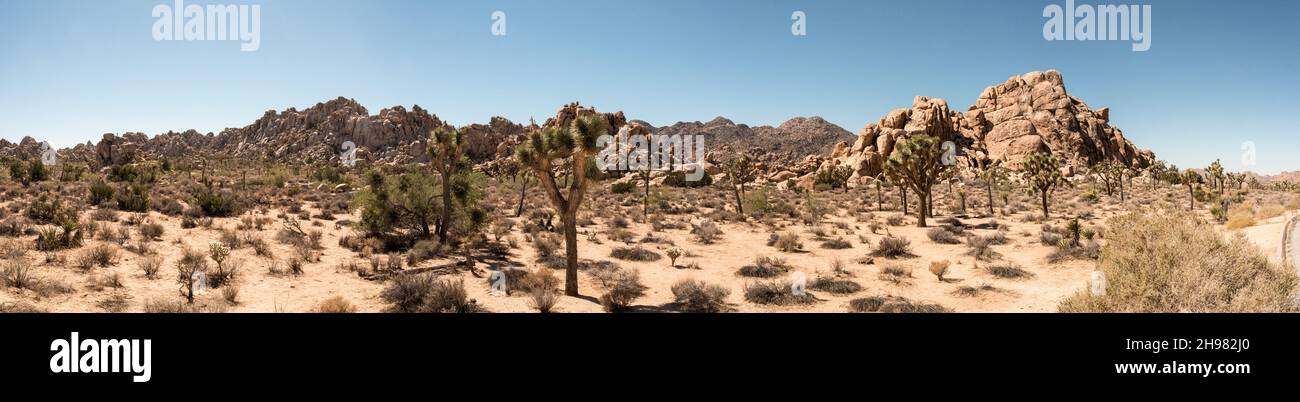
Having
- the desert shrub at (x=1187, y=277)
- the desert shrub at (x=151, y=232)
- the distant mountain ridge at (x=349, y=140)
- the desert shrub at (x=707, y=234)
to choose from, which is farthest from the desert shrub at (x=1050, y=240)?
the distant mountain ridge at (x=349, y=140)

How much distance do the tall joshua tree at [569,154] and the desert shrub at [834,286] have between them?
6008mm

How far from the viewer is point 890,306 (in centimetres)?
1108

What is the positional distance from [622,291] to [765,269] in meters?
5.44

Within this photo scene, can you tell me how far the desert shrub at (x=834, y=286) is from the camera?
12766mm

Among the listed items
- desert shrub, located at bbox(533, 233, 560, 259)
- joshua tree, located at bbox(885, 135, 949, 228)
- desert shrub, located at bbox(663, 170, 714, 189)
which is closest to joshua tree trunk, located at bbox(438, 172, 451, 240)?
desert shrub, located at bbox(533, 233, 560, 259)

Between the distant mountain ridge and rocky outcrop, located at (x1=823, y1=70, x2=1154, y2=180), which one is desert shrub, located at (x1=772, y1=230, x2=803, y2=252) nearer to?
rocky outcrop, located at (x1=823, y1=70, x2=1154, y2=180)

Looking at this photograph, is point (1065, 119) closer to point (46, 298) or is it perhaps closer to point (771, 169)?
point (771, 169)

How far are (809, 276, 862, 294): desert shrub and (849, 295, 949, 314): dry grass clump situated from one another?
Result: 1.05 metres

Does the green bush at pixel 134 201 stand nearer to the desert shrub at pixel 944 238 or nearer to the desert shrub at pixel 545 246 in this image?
the desert shrub at pixel 545 246

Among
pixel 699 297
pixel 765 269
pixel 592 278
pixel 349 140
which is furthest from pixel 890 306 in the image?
pixel 349 140

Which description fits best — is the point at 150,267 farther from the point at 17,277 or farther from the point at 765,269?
the point at 765,269
